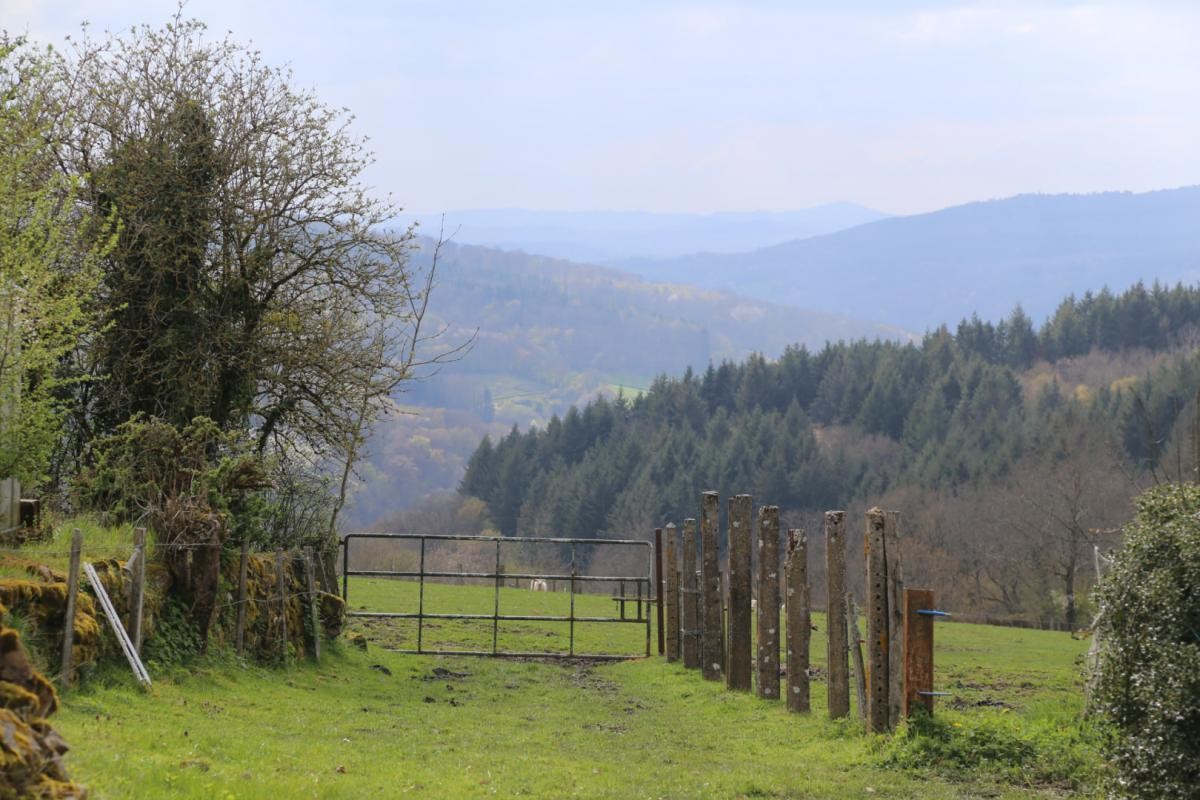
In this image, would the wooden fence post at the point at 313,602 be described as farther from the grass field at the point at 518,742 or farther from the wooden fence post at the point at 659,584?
the wooden fence post at the point at 659,584

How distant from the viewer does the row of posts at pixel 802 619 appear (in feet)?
47.3

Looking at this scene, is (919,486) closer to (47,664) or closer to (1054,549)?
(1054,549)

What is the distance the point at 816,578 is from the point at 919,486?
85.3 ft

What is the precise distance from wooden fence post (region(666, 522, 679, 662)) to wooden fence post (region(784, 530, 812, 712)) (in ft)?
29.9

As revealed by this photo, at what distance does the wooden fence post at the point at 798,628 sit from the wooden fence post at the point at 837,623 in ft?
3.09

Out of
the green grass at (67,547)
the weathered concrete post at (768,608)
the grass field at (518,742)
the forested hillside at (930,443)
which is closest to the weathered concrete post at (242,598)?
the grass field at (518,742)

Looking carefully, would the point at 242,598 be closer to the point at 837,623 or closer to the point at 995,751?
the point at 837,623

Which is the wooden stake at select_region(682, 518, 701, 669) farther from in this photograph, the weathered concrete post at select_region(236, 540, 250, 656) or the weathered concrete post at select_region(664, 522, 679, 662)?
the weathered concrete post at select_region(236, 540, 250, 656)

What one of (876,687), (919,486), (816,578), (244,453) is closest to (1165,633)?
(876,687)

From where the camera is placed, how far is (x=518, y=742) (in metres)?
15.6

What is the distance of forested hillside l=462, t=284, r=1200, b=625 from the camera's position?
263 feet

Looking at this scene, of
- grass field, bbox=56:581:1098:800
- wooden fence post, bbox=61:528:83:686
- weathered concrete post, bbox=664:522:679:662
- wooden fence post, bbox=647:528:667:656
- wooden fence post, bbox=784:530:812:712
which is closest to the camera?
grass field, bbox=56:581:1098:800

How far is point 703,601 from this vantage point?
23281 millimetres

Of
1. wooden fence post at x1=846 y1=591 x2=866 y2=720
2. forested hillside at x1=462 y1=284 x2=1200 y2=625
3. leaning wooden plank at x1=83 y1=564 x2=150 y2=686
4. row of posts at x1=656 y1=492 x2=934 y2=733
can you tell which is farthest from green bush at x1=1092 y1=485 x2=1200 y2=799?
forested hillside at x1=462 y1=284 x2=1200 y2=625
